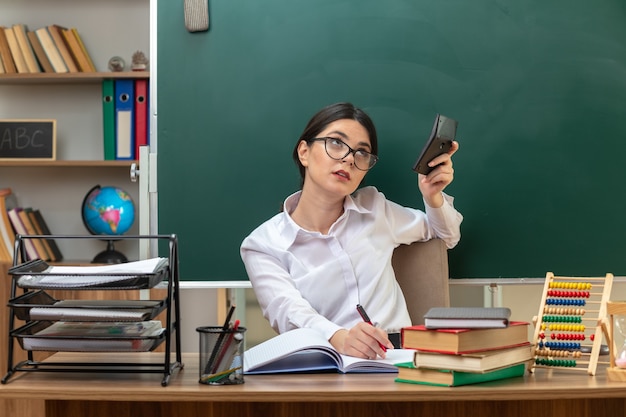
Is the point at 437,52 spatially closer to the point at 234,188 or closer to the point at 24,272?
the point at 234,188

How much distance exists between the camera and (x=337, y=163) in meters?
2.16

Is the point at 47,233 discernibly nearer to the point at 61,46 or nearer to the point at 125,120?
the point at 125,120

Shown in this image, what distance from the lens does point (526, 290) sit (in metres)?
3.12

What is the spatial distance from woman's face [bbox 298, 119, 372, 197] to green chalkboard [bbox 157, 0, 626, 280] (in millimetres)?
211

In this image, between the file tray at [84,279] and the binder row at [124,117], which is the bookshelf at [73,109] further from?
the file tray at [84,279]

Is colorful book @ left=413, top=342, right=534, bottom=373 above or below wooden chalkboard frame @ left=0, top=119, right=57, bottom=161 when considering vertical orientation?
below

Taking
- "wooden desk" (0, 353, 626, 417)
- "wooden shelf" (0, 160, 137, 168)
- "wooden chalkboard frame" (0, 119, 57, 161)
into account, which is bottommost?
"wooden desk" (0, 353, 626, 417)

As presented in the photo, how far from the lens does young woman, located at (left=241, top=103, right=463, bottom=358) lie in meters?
2.16

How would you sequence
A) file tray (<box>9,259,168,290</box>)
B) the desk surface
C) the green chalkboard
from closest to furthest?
the desk surface, file tray (<box>9,259,168,290</box>), the green chalkboard

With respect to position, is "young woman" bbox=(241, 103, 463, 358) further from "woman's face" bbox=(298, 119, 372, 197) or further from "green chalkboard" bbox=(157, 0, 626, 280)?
"green chalkboard" bbox=(157, 0, 626, 280)

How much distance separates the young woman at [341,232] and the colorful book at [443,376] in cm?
63

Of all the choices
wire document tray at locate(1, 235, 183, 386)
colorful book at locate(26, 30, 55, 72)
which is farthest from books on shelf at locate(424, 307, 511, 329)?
colorful book at locate(26, 30, 55, 72)

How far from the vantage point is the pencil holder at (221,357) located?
146 centimetres

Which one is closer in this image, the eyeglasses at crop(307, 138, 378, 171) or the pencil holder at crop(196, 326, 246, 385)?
the pencil holder at crop(196, 326, 246, 385)
